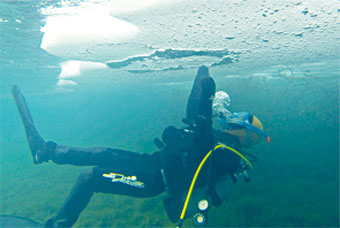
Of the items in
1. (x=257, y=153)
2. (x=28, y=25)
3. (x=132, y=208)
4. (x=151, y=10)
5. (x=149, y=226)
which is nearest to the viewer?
(x=151, y=10)

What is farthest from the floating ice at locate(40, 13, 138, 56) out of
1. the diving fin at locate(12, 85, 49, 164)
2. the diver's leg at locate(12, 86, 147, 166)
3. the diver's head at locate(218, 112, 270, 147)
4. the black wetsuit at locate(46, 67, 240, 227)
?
the diver's head at locate(218, 112, 270, 147)

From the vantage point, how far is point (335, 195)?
9.21 meters

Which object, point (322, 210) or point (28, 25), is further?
point (322, 210)

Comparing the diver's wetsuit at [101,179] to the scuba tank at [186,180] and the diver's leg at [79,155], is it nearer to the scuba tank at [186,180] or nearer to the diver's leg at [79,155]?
the diver's leg at [79,155]

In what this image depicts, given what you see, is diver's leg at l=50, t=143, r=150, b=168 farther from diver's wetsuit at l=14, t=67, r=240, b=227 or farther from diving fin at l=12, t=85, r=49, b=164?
diving fin at l=12, t=85, r=49, b=164

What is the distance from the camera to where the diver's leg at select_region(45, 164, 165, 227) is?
484 cm

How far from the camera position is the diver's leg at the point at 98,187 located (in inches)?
190

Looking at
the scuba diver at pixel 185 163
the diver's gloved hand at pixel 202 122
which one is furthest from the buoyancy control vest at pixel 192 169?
the diver's gloved hand at pixel 202 122

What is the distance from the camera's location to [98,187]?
505 centimetres

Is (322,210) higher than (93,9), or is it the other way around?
(93,9)

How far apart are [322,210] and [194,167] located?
7427 mm

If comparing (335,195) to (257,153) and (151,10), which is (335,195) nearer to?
(257,153)

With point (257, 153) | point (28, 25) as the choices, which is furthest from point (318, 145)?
point (28, 25)

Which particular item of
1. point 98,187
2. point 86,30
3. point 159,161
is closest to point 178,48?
point 86,30
